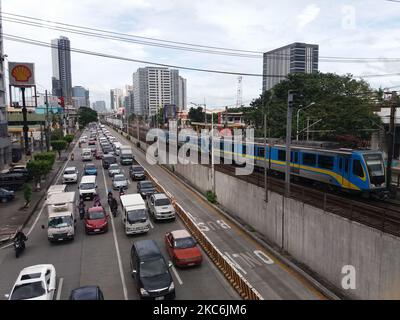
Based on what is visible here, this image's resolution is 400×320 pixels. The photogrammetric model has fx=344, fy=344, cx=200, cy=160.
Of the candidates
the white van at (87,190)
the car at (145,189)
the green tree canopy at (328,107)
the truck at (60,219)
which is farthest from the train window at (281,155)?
the truck at (60,219)

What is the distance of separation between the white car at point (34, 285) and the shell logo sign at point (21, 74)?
37620mm

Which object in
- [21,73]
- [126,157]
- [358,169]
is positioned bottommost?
[126,157]

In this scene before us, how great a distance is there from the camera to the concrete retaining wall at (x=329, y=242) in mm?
13094

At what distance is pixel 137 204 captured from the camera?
2447 centimetres

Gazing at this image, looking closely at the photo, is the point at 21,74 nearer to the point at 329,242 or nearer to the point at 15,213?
the point at 15,213

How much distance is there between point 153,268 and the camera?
15.4 m

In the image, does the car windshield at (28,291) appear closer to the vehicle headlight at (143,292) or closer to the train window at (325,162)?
the vehicle headlight at (143,292)

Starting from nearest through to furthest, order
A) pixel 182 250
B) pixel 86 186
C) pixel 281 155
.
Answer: pixel 182 250, pixel 281 155, pixel 86 186

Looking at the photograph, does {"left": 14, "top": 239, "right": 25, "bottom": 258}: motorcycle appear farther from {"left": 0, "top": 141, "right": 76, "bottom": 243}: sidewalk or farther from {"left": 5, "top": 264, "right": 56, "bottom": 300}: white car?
{"left": 5, "top": 264, "right": 56, "bottom": 300}: white car

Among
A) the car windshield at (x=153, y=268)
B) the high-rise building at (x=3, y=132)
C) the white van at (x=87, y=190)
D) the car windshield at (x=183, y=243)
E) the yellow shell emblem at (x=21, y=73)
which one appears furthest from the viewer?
the high-rise building at (x=3, y=132)

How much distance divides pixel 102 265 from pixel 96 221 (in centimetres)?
589

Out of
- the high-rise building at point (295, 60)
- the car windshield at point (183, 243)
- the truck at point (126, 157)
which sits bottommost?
the car windshield at point (183, 243)

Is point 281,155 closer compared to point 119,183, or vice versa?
point 281,155

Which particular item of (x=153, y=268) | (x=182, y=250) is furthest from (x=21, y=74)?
(x=153, y=268)
